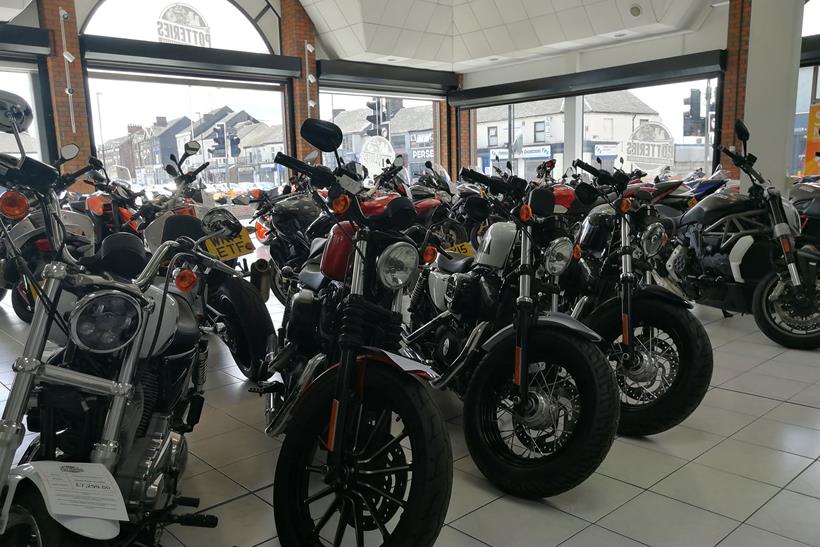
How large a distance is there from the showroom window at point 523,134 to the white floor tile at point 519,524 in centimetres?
1142

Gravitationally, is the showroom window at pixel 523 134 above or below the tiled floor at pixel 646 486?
above

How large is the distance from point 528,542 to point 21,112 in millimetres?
2021

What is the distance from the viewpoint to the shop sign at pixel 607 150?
516 inches

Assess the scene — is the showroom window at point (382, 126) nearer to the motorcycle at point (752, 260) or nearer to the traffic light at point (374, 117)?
the traffic light at point (374, 117)

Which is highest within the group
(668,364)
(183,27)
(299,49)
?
(183,27)

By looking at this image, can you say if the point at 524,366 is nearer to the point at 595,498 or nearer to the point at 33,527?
the point at 595,498

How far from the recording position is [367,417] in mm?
1968

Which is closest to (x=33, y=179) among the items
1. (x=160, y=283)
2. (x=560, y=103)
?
(x=160, y=283)

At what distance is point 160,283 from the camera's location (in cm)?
253

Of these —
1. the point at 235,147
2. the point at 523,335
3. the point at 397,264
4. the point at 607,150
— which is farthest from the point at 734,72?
the point at 397,264

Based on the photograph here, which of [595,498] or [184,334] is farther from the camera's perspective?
[595,498]

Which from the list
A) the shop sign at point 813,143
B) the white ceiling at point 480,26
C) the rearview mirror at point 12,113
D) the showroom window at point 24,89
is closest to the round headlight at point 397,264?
the rearview mirror at point 12,113

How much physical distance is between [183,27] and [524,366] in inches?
410

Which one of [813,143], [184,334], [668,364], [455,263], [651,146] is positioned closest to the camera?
[184,334]
